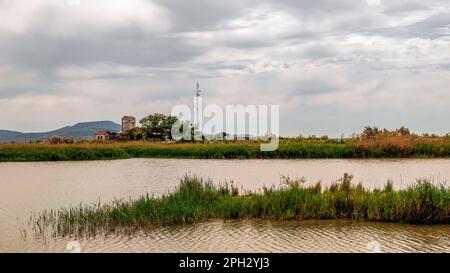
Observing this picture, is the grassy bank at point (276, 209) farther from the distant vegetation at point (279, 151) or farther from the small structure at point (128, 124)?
the small structure at point (128, 124)

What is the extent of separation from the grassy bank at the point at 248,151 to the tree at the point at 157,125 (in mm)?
15637

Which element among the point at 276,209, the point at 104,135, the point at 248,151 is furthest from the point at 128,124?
the point at 276,209

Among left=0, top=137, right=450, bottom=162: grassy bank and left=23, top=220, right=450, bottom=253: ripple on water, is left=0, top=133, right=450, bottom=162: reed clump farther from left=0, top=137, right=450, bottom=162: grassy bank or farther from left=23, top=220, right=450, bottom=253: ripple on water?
left=23, top=220, right=450, bottom=253: ripple on water

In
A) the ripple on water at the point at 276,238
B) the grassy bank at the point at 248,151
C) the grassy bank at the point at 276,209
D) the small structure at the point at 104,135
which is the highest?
the small structure at the point at 104,135

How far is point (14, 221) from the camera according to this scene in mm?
12461

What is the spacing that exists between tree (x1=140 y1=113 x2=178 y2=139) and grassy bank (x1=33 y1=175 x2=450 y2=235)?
42317mm

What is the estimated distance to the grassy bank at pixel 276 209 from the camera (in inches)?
446

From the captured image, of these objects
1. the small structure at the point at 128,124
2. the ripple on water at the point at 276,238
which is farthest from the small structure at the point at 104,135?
the ripple on water at the point at 276,238

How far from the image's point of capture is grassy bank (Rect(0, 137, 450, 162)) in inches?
1293

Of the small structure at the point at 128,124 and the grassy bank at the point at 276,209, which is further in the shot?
the small structure at the point at 128,124
